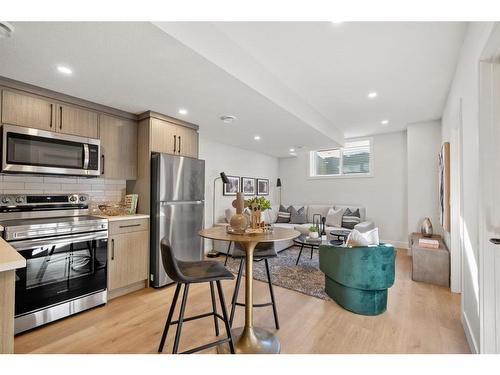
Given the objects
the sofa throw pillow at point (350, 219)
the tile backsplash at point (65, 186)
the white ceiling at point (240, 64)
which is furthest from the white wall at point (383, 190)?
the tile backsplash at point (65, 186)

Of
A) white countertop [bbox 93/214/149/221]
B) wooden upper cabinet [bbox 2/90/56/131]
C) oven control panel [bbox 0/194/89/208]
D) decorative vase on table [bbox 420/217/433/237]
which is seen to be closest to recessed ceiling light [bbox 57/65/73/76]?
wooden upper cabinet [bbox 2/90/56/131]

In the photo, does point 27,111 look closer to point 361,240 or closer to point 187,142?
point 187,142

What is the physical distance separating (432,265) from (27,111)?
4.86 m

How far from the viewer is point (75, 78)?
2.20 metres

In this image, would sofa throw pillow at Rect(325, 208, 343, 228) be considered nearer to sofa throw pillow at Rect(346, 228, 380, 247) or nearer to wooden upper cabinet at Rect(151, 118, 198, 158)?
sofa throw pillow at Rect(346, 228, 380, 247)

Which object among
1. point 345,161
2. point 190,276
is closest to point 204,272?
point 190,276

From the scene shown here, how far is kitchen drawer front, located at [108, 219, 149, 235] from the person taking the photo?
2697 mm

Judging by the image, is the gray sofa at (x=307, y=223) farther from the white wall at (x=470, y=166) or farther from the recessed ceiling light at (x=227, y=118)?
the white wall at (x=470, y=166)

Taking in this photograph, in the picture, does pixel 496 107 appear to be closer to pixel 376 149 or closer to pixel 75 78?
pixel 75 78

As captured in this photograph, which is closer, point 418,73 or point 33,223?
point 33,223

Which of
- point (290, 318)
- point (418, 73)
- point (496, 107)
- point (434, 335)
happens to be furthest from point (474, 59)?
point (290, 318)

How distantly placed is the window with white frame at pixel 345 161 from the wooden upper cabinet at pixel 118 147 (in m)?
4.45
